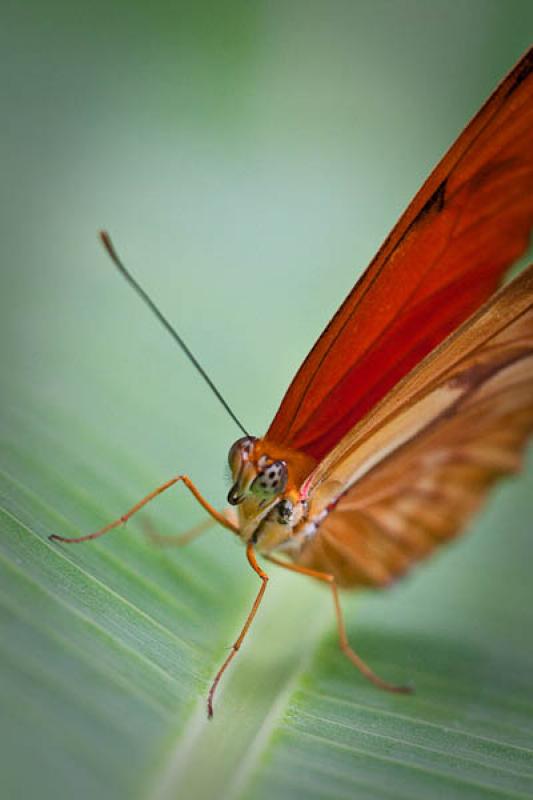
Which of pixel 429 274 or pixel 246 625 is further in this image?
pixel 429 274

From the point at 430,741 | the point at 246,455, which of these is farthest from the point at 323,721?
the point at 246,455

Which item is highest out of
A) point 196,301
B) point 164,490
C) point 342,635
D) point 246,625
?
point 196,301

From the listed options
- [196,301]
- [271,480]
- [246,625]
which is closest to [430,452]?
[271,480]

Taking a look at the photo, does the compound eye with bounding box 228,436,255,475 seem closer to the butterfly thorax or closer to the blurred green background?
the butterfly thorax

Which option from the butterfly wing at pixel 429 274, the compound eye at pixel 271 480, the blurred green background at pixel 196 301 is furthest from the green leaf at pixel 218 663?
the butterfly wing at pixel 429 274

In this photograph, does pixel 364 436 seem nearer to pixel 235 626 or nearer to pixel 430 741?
pixel 235 626

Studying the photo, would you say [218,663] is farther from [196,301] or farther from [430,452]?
[196,301]

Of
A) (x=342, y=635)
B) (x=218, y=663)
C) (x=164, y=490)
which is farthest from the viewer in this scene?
(x=164, y=490)

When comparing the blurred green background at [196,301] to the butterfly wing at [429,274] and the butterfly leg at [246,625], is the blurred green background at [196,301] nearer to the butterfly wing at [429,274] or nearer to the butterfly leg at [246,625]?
the butterfly leg at [246,625]
